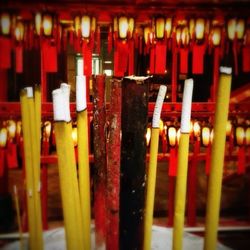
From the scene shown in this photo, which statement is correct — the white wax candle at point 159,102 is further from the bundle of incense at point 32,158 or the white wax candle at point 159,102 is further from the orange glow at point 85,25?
the orange glow at point 85,25

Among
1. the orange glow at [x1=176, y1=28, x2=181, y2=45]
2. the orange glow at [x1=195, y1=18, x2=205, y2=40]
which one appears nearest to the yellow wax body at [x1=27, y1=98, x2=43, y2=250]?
the orange glow at [x1=195, y1=18, x2=205, y2=40]

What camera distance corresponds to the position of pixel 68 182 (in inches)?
51.1

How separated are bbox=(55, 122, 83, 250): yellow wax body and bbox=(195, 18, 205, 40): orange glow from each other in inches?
99.1

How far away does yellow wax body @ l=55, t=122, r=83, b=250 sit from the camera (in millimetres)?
1273

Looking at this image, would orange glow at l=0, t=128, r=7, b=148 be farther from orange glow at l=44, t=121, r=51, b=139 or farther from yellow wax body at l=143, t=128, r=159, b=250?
yellow wax body at l=143, t=128, r=159, b=250

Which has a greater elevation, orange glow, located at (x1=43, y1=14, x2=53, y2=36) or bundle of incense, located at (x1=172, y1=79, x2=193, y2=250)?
orange glow, located at (x1=43, y1=14, x2=53, y2=36)

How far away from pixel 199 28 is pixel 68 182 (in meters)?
2.74

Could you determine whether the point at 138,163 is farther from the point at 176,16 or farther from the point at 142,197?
the point at 176,16

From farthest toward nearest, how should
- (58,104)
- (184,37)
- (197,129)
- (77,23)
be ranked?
(197,129), (184,37), (77,23), (58,104)

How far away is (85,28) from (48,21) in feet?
1.23

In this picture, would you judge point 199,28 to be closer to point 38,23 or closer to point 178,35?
point 178,35

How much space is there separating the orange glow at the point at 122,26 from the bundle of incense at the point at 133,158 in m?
1.98

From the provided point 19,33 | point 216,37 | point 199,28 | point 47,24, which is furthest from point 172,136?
point 19,33

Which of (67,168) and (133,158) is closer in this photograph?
(67,168)
